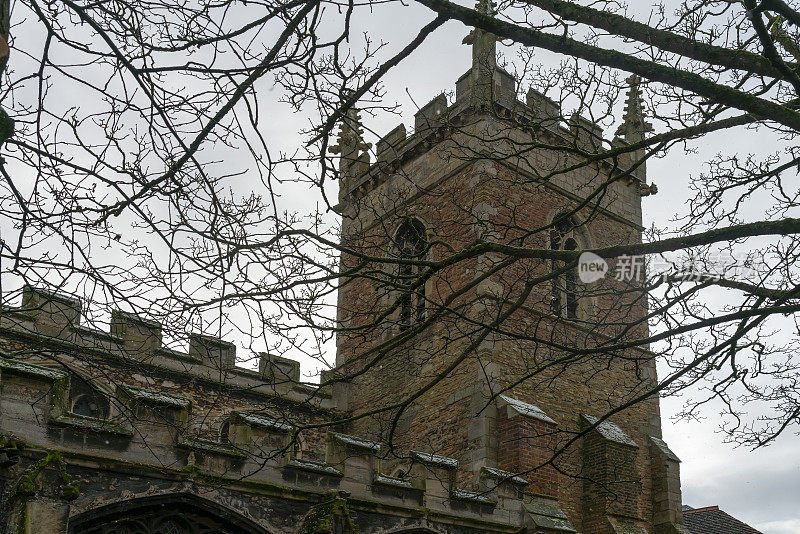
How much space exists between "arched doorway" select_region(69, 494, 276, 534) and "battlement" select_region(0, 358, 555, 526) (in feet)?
0.95

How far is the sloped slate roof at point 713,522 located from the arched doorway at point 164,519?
12828mm

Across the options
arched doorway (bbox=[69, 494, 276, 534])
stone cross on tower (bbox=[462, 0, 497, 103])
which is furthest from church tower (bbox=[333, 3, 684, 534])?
arched doorway (bbox=[69, 494, 276, 534])

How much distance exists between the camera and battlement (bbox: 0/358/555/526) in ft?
24.8

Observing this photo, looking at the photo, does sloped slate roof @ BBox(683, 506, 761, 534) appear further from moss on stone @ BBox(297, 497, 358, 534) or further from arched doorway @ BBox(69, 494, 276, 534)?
arched doorway @ BBox(69, 494, 276, 534)

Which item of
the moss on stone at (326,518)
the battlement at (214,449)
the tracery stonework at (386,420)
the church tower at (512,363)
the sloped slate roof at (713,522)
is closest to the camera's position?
the tracery stonework at (386,420)

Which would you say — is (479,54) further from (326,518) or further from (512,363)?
(326,518)

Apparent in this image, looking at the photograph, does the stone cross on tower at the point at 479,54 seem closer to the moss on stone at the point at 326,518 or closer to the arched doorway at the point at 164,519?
the moss on stone at the point at 326,518

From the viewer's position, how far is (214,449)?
28.0 ft

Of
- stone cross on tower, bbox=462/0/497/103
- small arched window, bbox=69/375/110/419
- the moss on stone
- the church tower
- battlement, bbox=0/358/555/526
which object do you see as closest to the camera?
battlement, bbox=0/358/555/526

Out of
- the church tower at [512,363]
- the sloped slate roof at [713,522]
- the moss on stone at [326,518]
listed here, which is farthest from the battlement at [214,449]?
the sloped slate roof at [713,522]

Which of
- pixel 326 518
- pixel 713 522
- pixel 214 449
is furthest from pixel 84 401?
pixel 713 522

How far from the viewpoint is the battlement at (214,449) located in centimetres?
756

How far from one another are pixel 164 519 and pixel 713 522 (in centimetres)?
1504

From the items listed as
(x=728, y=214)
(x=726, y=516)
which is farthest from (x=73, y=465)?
(x=726, y=516)
